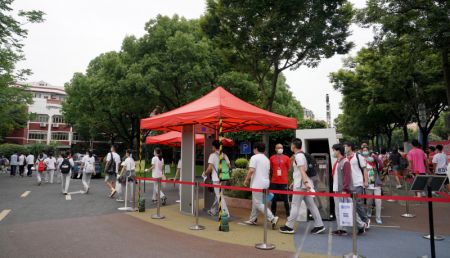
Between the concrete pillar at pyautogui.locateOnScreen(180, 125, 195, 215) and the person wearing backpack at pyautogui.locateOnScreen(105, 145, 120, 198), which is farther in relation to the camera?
the person wearing backpack at pyautogui.locateOnScreen(105, 145, 120, 198)

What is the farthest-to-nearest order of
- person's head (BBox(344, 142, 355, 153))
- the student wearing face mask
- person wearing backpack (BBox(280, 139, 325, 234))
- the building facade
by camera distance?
the building facade, the student wearing face mask, person's head (BBox(344, 142, 355, 153)), person wearing backpack (BBox(280, 139, 325, 234))

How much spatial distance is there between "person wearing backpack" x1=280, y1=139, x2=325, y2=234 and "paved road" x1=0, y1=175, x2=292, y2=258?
4.77ft

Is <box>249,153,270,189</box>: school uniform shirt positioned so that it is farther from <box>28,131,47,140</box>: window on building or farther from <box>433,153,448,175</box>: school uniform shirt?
<box>28,131,47,140</box>: window on building

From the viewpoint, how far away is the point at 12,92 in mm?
23219

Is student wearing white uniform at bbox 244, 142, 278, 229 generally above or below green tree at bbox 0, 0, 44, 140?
below

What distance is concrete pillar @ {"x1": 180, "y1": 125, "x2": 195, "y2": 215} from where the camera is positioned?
918 centimetres

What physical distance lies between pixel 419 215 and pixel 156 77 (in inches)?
699

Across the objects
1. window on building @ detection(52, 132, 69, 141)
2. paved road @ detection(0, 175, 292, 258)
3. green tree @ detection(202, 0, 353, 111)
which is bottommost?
paved road @ detection(0, 175, 292, 258)

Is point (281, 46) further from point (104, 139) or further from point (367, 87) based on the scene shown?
point (104, 139)

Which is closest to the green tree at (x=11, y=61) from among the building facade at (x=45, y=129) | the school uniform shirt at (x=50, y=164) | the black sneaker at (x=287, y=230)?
the school uniform shirt at (x=50, y=164)

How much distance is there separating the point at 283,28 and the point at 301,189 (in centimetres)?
857

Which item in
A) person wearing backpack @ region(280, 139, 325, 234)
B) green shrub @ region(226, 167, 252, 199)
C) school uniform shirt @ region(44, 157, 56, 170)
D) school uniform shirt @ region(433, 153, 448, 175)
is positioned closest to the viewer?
person wearing backpack @ region(280, 139, 325, 234)

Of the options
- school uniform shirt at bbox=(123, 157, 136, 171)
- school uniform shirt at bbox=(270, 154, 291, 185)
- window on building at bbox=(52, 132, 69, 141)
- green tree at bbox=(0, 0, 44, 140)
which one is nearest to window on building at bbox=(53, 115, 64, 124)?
window on building at bbox=(52, 132, 69, 141)

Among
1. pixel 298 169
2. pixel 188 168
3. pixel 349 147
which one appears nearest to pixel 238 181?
pixel 188 168
